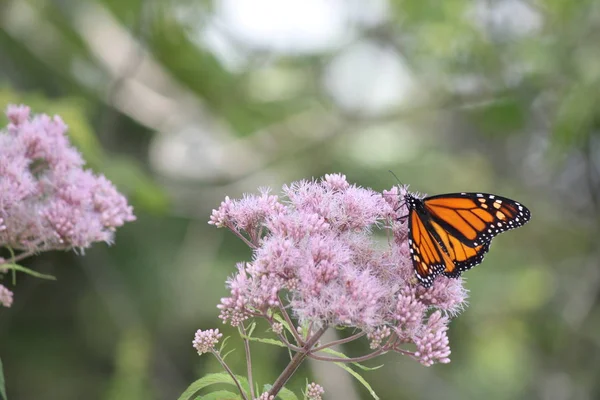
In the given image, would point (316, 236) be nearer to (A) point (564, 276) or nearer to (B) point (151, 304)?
(B) point (151, 304)

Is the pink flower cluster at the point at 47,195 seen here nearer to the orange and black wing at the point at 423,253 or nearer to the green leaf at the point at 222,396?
the green leaf at the point at 222,396

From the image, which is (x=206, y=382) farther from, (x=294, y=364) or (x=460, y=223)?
(x=460, y=223)

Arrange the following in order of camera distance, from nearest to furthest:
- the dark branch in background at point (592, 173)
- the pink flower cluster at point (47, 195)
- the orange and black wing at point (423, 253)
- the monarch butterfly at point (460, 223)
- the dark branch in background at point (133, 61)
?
the orange and black wing at point (423, 253), the monarch butterfly at point (460, 223), the pink flower cluster at point (47, 195), the dark branch in background at point (133, 61), the dark branch in background at point (592, 173)

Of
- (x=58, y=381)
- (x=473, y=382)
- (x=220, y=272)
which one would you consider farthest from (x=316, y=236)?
(x=473, y=382)

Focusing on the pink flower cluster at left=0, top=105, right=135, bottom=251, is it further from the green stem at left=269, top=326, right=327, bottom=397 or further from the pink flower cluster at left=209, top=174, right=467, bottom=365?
the green stem at left=269, top=326, right=327, bottom=397

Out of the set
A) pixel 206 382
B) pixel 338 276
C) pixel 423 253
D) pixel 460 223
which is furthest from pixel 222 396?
pixel 460 223

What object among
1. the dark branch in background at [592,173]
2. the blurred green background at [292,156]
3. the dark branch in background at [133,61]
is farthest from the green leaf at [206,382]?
the dark branch in background at [592,173]
